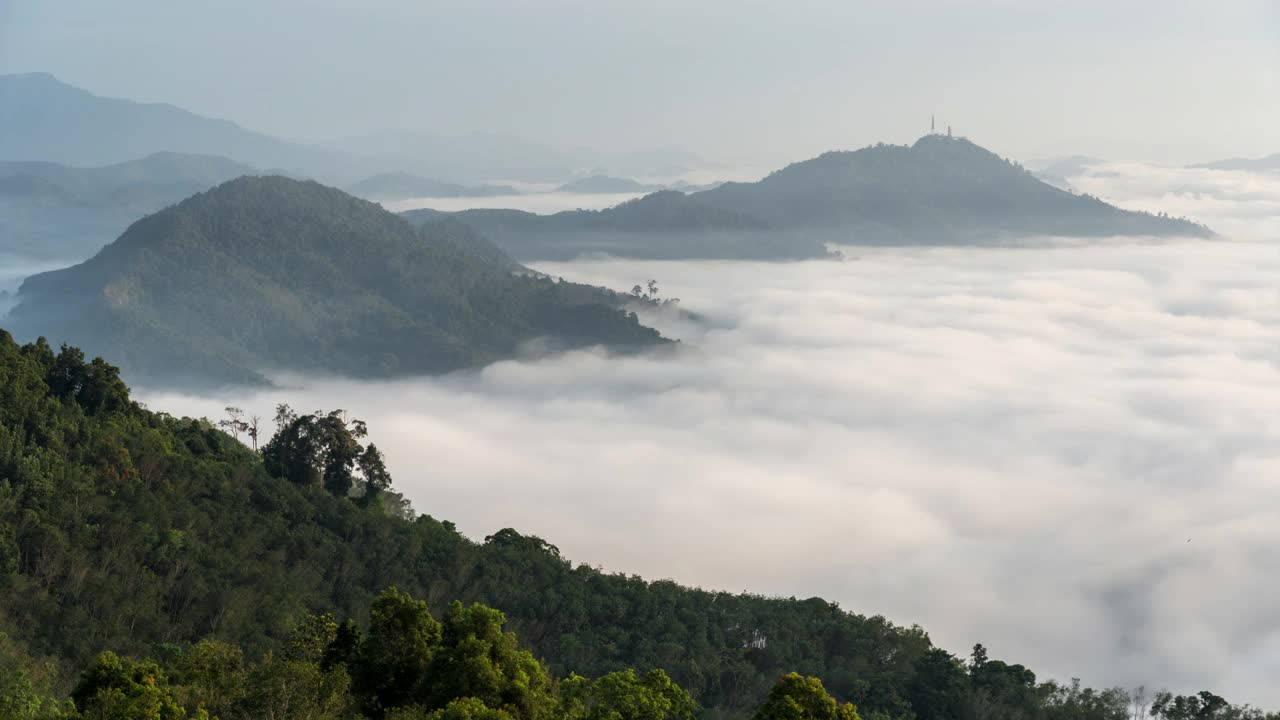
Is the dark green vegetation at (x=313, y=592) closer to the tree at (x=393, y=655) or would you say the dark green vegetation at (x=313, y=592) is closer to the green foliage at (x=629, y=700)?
the tree at (x=393, y=655)

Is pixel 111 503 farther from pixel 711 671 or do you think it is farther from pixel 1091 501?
pixel 1091 501

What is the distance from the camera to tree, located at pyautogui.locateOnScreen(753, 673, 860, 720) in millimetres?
25062

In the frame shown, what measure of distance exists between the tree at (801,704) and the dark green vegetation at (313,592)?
9.49 meters

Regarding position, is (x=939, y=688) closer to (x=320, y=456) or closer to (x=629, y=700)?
(x=629, y=700)

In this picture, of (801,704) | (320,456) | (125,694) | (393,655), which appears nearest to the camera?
(801,704)

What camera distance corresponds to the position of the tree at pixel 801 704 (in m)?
25.1

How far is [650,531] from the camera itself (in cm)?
15000

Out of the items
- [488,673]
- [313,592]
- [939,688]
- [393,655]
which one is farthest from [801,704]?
[313,592]

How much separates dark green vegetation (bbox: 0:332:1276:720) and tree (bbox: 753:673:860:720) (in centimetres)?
949

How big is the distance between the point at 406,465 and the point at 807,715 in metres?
168

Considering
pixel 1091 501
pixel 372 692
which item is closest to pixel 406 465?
pixel 1091 501

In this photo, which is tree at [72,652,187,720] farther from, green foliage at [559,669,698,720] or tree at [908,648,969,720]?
tree at [908,648,969,720]

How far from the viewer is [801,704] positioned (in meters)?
25.4

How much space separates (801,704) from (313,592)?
130ft
